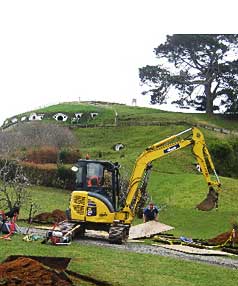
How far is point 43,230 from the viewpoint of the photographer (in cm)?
2345

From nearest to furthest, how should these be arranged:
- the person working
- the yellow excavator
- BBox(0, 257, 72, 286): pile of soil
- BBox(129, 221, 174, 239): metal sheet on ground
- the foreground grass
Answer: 1. BBox(0, 257, 72, 286): pile of soil
2. the foreground grass
3. the yellow excavator
4. BBox(129, 221, 174, 239): metal sheet on ground
5. the person working

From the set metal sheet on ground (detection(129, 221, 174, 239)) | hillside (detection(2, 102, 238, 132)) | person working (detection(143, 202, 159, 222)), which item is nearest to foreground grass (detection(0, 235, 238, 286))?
metal sheet on ground (detection(129, 221, 174, 239))

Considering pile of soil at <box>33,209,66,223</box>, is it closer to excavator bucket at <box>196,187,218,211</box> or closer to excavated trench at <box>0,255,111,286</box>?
excavator bucket at <box>196,187,218,211</box>

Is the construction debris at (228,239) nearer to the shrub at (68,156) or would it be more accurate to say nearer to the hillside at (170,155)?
the hillside at (170,155)

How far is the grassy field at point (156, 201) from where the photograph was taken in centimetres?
1397

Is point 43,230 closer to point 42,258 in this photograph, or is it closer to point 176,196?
point 42,258

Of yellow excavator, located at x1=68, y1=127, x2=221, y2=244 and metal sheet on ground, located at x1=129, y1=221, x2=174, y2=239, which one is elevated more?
yellow excavator, located at x1=68, y1=127, x2=221, y2=244

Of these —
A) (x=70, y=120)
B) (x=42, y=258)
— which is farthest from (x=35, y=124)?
(x=42, y=258)

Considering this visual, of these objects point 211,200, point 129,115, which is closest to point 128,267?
point 211,200

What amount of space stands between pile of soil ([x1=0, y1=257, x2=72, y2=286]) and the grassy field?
1330 millimetres

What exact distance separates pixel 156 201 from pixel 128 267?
24.7 metres

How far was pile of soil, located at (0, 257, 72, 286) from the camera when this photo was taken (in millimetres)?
11297

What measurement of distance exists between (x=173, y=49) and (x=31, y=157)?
27139 mm

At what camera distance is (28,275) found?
11.7 m
